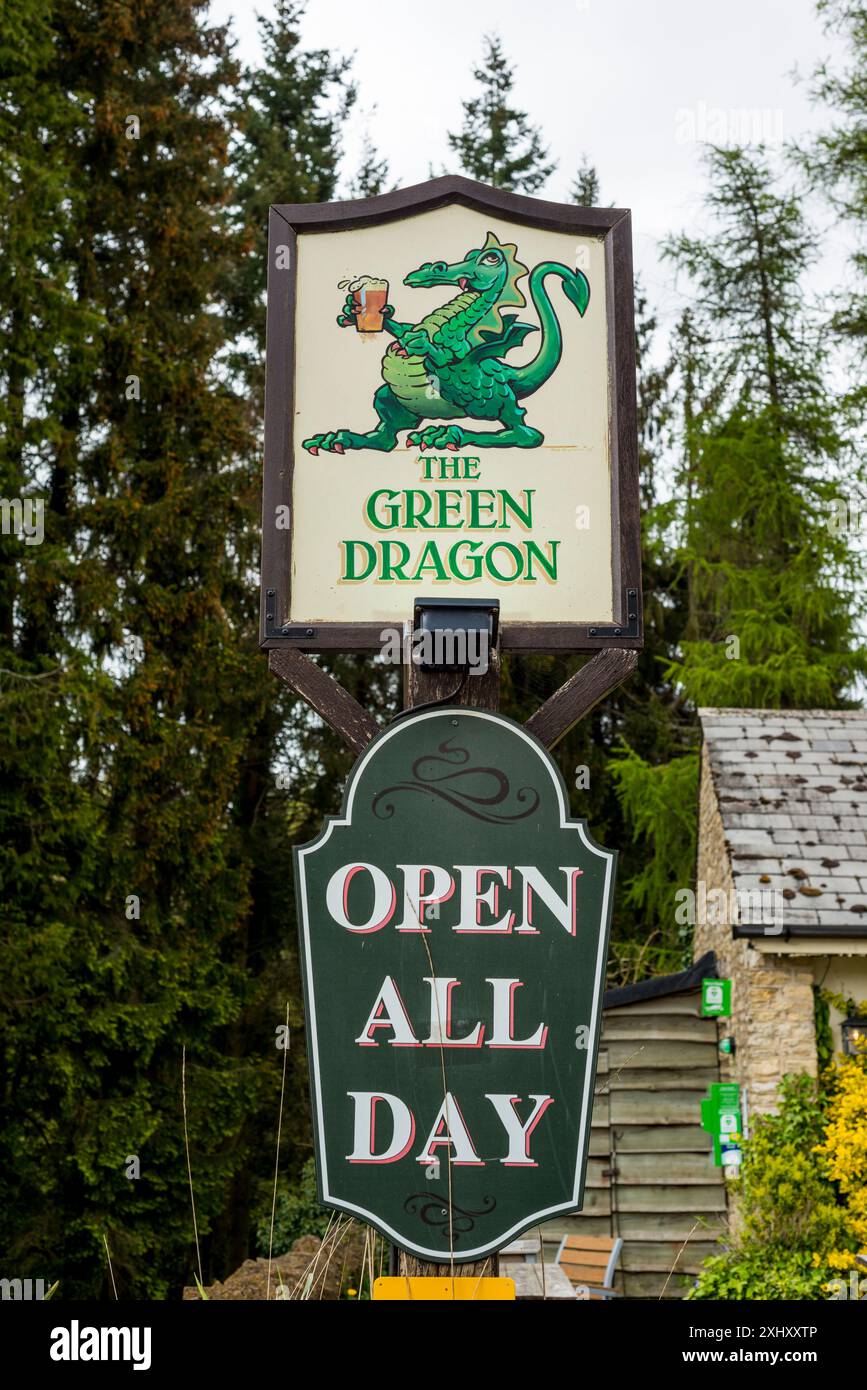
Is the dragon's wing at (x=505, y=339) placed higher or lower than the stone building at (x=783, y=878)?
higher

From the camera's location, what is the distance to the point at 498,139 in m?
22.2

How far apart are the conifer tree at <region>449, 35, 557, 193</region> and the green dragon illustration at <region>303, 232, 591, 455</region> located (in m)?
19.2

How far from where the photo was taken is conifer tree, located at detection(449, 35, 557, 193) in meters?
22.0

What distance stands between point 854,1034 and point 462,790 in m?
6.90

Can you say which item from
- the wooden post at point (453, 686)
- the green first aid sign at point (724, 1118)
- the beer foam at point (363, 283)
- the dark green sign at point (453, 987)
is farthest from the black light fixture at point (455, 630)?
the green first aid sign at point (724, 1118)

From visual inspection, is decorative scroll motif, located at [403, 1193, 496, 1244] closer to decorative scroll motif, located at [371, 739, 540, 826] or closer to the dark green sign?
the dark green sign

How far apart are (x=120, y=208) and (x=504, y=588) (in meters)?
13.4

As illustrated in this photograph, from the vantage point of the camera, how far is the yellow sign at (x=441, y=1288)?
10.2 feet

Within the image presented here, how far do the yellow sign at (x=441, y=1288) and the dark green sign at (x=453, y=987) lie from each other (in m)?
0.07

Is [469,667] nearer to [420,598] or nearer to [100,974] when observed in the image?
[420,598]

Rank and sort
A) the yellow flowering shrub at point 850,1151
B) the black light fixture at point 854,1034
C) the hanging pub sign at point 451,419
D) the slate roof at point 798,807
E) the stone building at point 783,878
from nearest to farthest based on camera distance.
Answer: the hanging pub sign at point 451,419 → the yellow flowering shrub at point 850,1151 → the black light fixture at point 854,1034 → the stone building at point 783,878 → the slate roof at point 798,807

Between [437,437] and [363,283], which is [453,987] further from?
[363,283]

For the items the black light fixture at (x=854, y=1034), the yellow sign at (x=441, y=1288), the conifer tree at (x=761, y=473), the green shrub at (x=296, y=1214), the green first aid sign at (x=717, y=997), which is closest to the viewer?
the yellow sign at (x=441, y=1288)

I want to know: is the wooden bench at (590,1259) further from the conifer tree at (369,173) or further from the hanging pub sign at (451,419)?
the conifer tree at (369,173)
